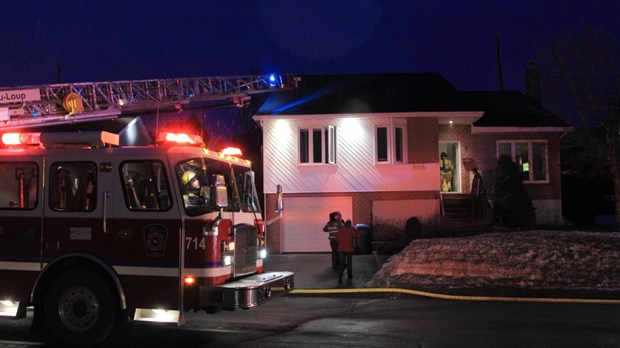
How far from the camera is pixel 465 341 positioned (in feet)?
24.6

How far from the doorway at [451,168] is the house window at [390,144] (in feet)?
6.52

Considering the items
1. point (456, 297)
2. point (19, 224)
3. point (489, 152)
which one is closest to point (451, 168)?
point (489, 152)

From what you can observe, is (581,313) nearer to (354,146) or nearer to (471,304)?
(471,304)

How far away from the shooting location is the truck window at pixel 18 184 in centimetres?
732

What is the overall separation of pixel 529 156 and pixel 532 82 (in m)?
3.76

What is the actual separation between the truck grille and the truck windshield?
303mm

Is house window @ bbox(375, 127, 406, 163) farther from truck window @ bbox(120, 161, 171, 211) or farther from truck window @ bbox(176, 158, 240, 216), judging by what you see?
truck window @ bbox(120, 161, 171, 211)

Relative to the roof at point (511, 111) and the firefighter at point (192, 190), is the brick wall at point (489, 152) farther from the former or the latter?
Result: the firefighter at point (192, 190)

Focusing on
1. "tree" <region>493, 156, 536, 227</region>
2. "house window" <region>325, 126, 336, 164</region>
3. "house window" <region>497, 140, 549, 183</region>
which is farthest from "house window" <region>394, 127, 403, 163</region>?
"house window" <region>497, 140, 549, 183</region>

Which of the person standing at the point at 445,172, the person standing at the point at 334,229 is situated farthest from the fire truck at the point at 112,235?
the person standing at the point at 445,172

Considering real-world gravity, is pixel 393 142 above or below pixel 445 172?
above

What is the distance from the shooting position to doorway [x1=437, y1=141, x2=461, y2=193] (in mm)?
21844

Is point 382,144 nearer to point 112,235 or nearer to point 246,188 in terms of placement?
point 246,188

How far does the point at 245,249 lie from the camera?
7.72m
